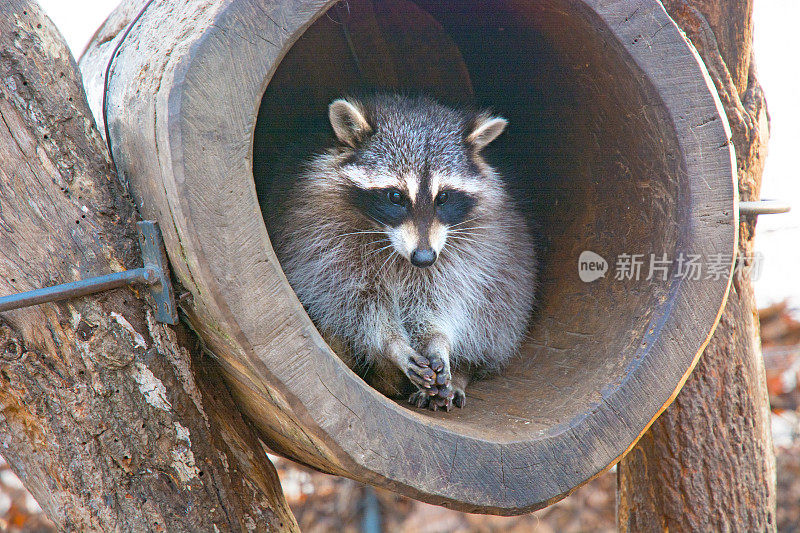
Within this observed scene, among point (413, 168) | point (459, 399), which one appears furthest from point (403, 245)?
point (459, 399)

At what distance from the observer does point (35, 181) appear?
149cm

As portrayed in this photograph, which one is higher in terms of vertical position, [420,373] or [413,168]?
[413,168]

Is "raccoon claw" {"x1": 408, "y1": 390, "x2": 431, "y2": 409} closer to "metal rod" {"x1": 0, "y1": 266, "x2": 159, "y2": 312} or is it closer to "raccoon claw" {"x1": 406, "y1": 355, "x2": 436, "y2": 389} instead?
"raccoon claw" {"x1": 406, "y1": 355, "x2": 436, "y2": 389}

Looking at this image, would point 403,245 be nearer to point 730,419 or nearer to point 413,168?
point 413,168

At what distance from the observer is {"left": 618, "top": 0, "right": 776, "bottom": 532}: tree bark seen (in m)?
2.36

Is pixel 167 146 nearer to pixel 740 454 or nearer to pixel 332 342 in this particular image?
pixel 332 342

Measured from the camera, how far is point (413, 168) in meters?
2.04

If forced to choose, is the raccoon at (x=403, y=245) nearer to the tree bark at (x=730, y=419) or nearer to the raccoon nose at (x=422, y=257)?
the raccoon nose at (x=422, y=257)

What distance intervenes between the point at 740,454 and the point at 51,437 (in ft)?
7.22

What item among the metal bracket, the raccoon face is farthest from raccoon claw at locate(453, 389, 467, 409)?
the metal bracket

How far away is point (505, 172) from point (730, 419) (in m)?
1.19

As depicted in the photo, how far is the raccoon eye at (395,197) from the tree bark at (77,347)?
73 centimetres

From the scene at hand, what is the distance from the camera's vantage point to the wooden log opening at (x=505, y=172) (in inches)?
53.4

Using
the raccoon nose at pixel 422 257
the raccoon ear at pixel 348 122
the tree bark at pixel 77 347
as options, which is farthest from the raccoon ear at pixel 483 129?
the tree bark at pixel 77 347
